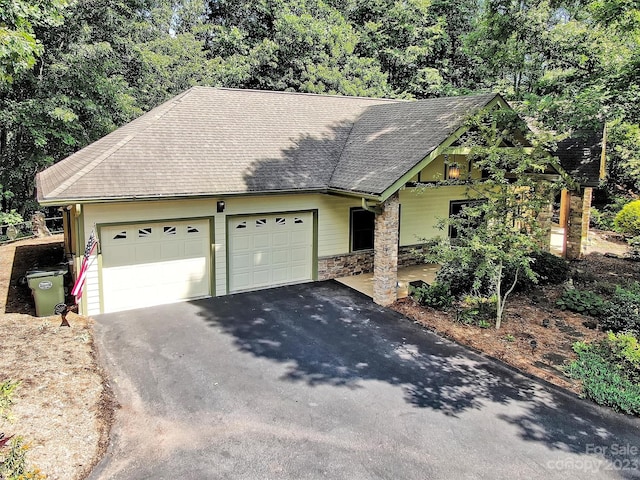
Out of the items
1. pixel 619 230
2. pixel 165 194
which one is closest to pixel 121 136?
pixel 165 194

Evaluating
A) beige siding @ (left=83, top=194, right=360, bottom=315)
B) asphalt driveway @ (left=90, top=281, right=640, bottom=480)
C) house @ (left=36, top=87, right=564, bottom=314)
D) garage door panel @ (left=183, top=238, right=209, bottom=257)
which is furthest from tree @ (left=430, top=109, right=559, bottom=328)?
garage door panel @ (left=183, top=238, right=209, bottom=257)

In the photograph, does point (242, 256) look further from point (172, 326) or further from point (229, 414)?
point (229, 414)

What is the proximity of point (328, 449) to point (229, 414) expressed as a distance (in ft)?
5.23

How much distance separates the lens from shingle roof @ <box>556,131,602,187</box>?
587 inches

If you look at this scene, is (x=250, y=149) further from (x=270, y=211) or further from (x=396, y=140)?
(x=396, y=140)

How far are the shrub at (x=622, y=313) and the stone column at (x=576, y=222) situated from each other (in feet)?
17.1

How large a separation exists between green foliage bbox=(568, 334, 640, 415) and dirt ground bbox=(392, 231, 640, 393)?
23 centimetres

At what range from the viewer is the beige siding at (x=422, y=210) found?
14433 millimetres

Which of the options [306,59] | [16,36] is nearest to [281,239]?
[16,36]

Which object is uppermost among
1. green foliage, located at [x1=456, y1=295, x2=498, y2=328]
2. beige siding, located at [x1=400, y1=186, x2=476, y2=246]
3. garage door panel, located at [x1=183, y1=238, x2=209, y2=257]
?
beige siding, located at [x1=400, y1=186, x2=476, y2=246]

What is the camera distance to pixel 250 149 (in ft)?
41.6

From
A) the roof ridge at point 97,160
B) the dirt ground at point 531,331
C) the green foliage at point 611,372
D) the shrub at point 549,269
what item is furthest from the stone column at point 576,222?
the roof ridge at point 97,160

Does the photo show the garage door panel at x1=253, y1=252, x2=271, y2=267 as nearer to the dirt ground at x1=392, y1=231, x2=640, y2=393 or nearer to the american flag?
the dirt ground at x1=392, y1=231, x2=640, y2=393

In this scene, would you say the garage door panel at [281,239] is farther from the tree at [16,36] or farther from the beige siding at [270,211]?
the tree at [16,36]
